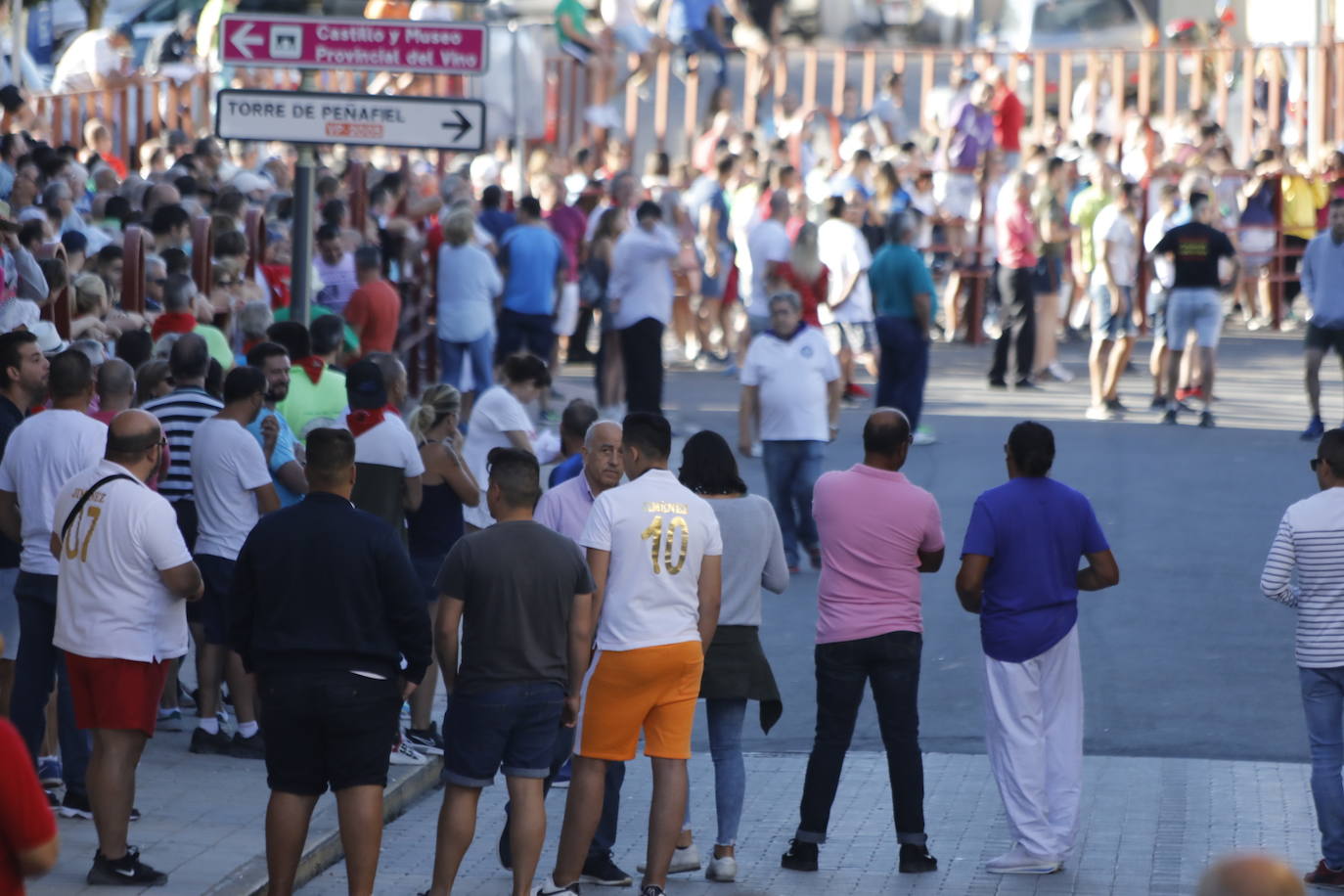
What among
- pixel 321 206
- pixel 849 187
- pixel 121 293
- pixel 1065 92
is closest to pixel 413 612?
pixel 121 293

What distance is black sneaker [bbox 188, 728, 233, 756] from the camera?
30.4 ft

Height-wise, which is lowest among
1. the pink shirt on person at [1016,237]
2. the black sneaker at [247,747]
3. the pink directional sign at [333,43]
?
the black sneaker at [247,747]

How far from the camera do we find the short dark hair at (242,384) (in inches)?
345

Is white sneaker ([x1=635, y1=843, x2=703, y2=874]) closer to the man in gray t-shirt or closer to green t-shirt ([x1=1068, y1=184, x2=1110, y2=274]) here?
the man in gray t-shirt

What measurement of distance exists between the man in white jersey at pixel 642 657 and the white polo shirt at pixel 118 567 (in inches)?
57.1

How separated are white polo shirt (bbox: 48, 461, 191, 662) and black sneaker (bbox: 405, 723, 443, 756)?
2372mm

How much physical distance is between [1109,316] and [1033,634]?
1126 cm

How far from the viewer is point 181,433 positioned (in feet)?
29.8

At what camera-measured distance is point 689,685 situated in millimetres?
7453

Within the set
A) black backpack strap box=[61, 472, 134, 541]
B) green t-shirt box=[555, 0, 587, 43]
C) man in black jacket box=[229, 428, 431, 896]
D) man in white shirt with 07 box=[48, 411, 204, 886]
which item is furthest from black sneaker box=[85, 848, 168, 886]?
green t-shirt box=[555, 0, 587, 43]

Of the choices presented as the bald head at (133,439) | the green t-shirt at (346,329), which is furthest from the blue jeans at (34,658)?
the green t-shirt at (346,329)

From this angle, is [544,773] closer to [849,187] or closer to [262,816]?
[262,816]

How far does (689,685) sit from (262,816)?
6.35ft

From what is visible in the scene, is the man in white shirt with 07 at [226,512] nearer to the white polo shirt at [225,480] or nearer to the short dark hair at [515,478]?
the white polo shirt at [225,480]
